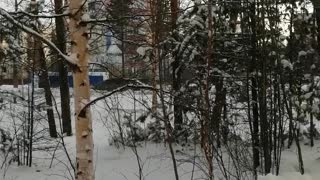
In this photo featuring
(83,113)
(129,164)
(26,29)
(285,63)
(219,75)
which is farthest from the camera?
(129,164)

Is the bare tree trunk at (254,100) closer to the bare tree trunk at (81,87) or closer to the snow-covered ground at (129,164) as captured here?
the snow-covered ground at (129,164)

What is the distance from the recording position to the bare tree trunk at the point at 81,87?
6.20 metres

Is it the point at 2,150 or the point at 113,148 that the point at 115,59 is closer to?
the point at 113,148

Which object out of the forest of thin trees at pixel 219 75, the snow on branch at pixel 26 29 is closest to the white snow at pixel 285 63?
the forest of thin trees at pixel 219 75

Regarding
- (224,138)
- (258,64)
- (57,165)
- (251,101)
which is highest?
(258,64)

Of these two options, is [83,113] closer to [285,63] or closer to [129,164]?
[285,63]

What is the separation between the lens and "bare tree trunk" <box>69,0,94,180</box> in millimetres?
6203

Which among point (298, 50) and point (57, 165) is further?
point (57, 165)

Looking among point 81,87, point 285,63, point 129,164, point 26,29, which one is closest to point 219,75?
point 285,63

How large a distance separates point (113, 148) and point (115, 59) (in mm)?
5629

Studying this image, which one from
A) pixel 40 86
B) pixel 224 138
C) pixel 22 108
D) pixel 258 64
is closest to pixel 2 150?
pixel 22 108

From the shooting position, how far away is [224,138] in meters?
10.3

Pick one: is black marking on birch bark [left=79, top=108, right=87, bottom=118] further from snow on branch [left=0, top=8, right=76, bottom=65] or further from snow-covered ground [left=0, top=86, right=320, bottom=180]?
snow-covered ground [left=0, top=86, right=320, bottom=180]

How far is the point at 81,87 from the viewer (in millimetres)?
6234
